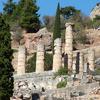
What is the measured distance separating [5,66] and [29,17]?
30.7 meters

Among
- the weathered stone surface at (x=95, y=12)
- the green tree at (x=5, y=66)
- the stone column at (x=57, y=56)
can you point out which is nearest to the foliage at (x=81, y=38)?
the weathered stone surface at (x=95, y=12)

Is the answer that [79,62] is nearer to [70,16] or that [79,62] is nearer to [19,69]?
[19,69]

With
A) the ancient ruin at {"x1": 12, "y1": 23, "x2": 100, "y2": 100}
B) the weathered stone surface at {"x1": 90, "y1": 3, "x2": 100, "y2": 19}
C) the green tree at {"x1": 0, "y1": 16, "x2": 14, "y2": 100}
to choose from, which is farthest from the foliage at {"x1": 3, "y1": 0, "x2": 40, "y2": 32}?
the green tree at {"x1": 0, "y1": 16, "x2": 14, "y2": 100}

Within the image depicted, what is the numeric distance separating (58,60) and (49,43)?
1396 cm

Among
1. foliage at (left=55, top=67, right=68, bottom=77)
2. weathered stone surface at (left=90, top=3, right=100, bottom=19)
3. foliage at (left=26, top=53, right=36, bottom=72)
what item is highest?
weathered stone surface at (left=90, top=3, right=100, bottom=19)

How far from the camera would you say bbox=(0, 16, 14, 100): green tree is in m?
33.8

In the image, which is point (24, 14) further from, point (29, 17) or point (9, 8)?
point (9, 8)

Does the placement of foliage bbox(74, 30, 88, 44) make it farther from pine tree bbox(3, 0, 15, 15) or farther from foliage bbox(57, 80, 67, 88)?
foliage bbox(57, 80, 67, 88)

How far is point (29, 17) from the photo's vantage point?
212ft

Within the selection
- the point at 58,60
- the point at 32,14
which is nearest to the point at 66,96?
the point at 58,60

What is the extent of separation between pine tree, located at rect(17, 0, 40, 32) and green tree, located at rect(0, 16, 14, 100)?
2911cm

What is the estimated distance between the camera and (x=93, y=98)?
114ft

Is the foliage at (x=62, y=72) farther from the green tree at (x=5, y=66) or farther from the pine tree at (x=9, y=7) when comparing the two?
the pine tree at (x=9, y=7)

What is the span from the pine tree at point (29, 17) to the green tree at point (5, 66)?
29.1 meters
